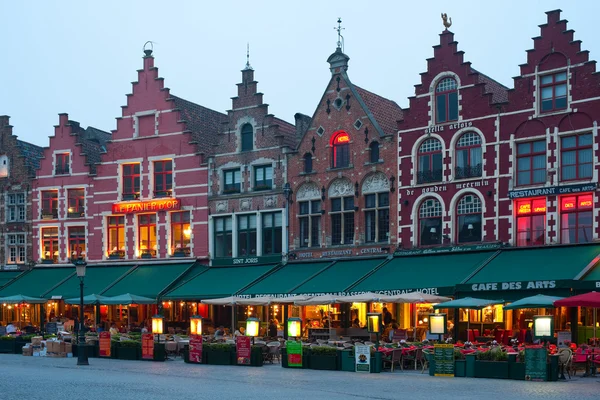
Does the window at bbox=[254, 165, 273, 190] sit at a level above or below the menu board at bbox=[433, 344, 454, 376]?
above

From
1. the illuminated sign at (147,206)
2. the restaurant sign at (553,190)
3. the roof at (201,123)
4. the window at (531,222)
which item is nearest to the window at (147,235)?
the illuminated sign at (147,206)

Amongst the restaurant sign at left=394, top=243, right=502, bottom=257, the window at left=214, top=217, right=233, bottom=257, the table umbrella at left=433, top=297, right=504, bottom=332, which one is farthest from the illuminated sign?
the table umbrella at left=433, top=297, right=504, bottom=332

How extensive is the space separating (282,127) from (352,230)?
7452 mm

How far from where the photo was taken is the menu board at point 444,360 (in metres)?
26.6

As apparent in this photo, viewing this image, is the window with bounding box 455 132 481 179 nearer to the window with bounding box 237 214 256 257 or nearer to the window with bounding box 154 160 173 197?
the window with bounding box 237 214 256 257

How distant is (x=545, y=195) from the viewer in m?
35.3

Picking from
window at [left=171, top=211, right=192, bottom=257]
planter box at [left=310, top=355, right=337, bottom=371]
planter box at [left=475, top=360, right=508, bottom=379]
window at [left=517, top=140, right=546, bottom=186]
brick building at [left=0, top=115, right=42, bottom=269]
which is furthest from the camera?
brick building at [left=0, top=115, right=42, bottom=269]

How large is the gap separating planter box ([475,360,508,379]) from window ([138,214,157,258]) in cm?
2385

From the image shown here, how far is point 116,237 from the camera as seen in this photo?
48250 mm

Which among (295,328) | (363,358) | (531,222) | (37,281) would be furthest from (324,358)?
(37,281)

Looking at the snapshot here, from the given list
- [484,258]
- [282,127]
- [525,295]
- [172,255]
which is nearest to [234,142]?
[282,127]

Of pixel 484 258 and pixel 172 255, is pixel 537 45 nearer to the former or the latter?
pixel 484 258

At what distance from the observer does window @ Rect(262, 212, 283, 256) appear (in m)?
43.3

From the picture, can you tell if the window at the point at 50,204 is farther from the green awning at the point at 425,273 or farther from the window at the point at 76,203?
the green awning at the point at 425,273
